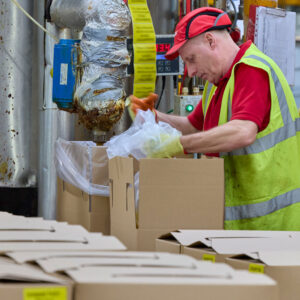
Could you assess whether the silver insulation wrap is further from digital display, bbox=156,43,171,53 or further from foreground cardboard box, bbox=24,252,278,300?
foreground cardboard box, bbox=24,252,278,300

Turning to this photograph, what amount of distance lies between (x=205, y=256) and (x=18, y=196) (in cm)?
285

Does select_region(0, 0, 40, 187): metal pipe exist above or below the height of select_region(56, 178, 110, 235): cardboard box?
above

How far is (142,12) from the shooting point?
12.5 ft

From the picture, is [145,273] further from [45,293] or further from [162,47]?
[162,47]

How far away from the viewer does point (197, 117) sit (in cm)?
332

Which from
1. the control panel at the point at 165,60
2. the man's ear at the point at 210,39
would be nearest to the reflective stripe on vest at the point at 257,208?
the man's ear at the point at 210,39

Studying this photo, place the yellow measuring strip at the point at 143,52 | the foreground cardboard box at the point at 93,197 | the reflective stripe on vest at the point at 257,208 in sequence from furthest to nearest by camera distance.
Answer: the yellow measuring strip at the point at 143,52, the foreground cardboard box at the point at 93,197, the reflective stripe on vest at the point at 257,208

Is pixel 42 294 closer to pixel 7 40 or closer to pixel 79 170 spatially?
pixel 79 170

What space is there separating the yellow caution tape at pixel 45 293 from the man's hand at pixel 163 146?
1.53 meters

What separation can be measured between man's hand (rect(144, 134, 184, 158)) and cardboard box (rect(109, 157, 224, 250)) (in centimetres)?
13

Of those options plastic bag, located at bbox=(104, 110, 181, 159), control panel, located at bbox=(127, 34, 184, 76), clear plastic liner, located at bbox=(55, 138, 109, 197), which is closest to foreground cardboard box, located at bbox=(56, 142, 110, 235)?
clear plastic liner, located at bbox=(55, 138, 109, 197)

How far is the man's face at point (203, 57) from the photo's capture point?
2.86 meters

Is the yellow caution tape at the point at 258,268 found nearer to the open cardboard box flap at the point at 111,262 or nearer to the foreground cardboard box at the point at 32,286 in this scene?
the open cardboard box flap at the point at 111,262

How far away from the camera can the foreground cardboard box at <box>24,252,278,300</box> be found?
101cm
